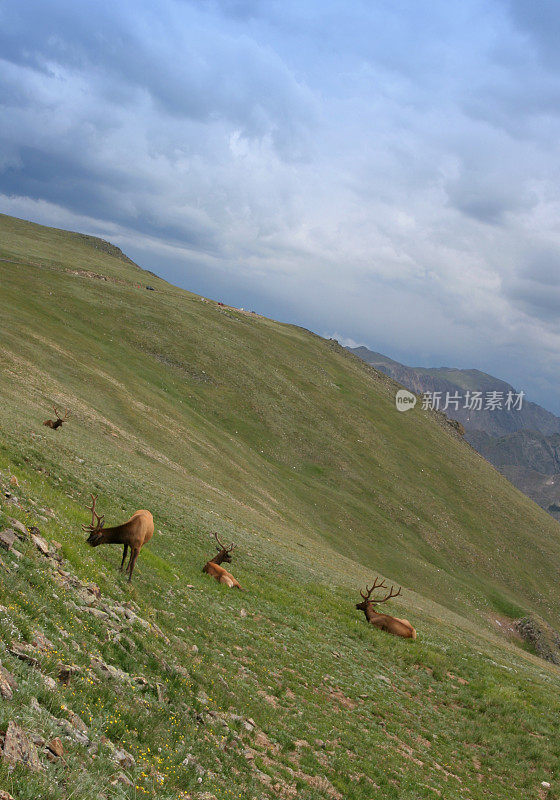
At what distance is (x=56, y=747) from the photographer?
6.08m

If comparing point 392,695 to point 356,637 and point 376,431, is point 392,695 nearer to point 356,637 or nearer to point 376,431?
point 356,637

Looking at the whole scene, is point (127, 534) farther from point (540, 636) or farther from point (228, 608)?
point (540, 636)

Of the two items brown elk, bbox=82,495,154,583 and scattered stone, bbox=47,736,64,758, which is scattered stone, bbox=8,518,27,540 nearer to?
brown elk, bbox=82,495,154,583

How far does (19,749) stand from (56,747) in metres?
0.72

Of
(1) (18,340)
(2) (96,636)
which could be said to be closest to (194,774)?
(2) (96,636)

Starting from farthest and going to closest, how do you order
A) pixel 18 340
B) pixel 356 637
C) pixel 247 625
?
1. pixel 18 340
2. pixel 356 637
3. pixel 247 625

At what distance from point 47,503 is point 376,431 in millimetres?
86119

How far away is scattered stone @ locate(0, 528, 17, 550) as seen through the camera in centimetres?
1040

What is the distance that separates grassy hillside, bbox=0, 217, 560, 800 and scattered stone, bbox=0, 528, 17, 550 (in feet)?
1.31

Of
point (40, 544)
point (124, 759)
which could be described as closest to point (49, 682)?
point (124, 759)

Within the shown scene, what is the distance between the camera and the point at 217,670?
13.1 m

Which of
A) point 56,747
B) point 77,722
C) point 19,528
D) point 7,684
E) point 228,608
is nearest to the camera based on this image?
point 56,747

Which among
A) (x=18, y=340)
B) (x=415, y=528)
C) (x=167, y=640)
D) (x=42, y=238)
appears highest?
(x=42, y=238)

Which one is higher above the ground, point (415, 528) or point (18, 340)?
point (18, 340)
